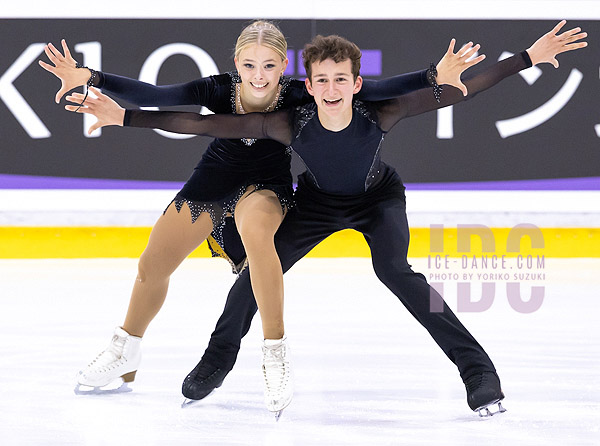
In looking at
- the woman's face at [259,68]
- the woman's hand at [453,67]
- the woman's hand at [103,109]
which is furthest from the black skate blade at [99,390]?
the woman's hand at [453,67]

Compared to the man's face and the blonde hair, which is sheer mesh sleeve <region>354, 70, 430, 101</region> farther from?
the blonde hair

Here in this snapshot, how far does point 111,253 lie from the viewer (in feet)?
16.6

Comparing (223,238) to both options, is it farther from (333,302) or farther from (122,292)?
(122,292)

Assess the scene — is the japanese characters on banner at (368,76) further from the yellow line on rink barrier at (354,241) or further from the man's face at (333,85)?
the man's face at (333,85)

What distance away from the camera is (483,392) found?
83.7 inches

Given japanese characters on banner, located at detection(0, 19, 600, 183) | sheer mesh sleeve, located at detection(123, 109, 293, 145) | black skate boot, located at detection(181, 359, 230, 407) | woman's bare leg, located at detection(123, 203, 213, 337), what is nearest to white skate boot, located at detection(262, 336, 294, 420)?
black skate boot, located at detection(181, 359, 230, 407)

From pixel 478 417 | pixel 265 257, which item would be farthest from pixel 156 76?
pixel 478 417

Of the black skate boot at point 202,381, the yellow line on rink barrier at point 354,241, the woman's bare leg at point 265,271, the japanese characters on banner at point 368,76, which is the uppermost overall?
the japanese characters on banner at point 368,76

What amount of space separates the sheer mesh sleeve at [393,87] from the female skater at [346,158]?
0.07 feet

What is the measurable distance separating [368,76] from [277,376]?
317cm

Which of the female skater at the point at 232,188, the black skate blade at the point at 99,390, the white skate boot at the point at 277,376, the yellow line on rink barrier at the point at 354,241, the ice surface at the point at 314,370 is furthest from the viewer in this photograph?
the yellow line on rink barrier at the point at 354,241

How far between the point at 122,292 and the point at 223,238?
161cm

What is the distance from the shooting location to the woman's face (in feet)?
7.99

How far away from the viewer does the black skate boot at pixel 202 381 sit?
230cm
